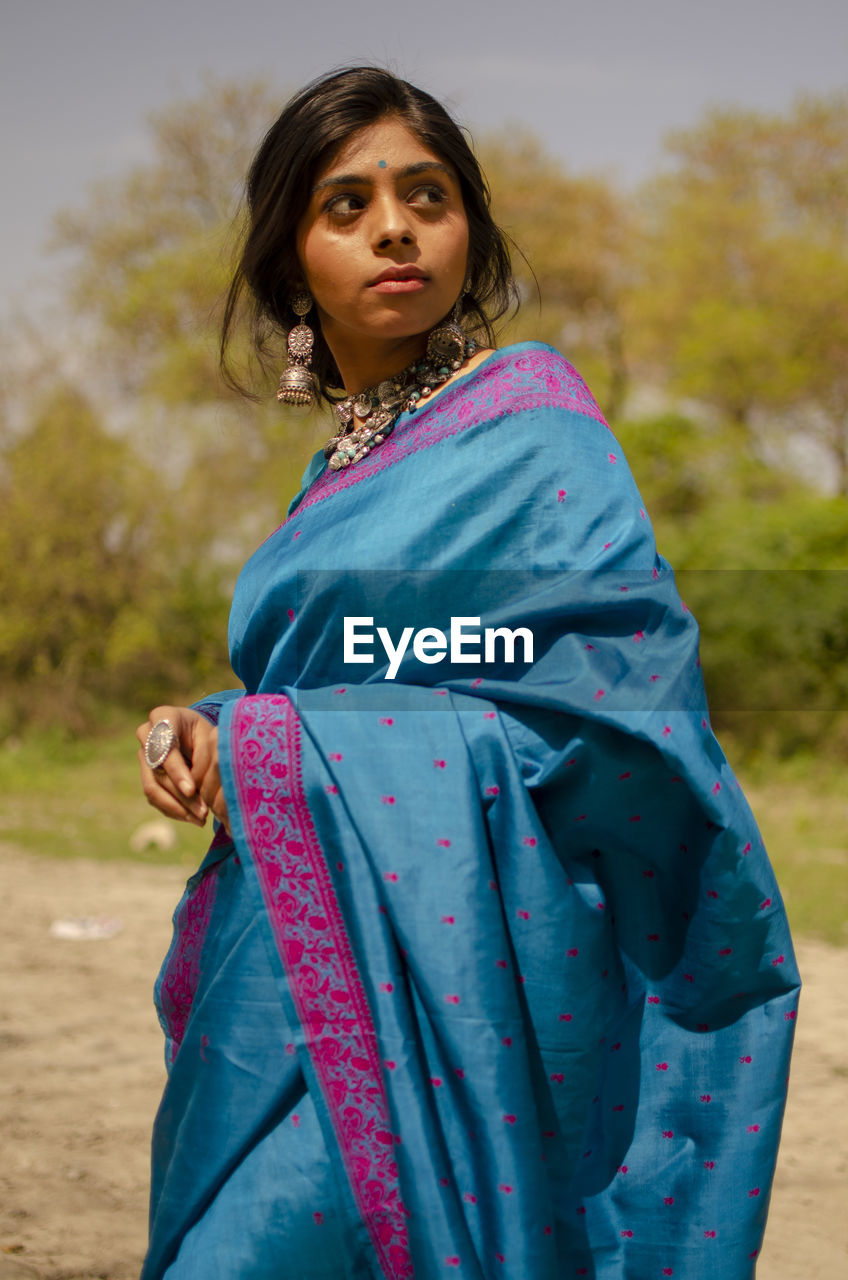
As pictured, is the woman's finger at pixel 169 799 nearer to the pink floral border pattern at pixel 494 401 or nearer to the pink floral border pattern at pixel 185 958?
the pink floral border pattern at pixel 185 958

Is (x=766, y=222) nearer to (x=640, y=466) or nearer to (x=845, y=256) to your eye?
(x=845, y=256)

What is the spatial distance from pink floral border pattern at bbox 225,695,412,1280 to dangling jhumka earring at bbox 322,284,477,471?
1.69 ft

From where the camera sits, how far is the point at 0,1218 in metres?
2.98

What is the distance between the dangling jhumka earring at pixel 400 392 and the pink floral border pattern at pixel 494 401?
0.04 m

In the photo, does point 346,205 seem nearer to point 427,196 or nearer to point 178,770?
point 427,196

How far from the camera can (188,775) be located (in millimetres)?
1464

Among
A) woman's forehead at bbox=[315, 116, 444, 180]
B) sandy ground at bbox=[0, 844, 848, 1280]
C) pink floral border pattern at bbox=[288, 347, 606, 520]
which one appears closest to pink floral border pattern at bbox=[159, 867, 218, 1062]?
pink floral border pattern at bbox=[288, 347, 606, 520]

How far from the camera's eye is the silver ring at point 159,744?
4.79ft

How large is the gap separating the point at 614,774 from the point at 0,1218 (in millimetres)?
2389

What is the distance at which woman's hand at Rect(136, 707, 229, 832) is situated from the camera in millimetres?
1462

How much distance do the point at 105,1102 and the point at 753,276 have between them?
10274 mm

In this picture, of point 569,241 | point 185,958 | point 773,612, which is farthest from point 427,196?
point 569,241

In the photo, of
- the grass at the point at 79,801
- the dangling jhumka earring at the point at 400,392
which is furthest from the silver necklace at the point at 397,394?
the grass at the point at 79,801

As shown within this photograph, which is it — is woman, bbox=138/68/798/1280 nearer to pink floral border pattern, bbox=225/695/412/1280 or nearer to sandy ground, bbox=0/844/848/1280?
pink floral border pattern, bbox=225/695/412/1280
